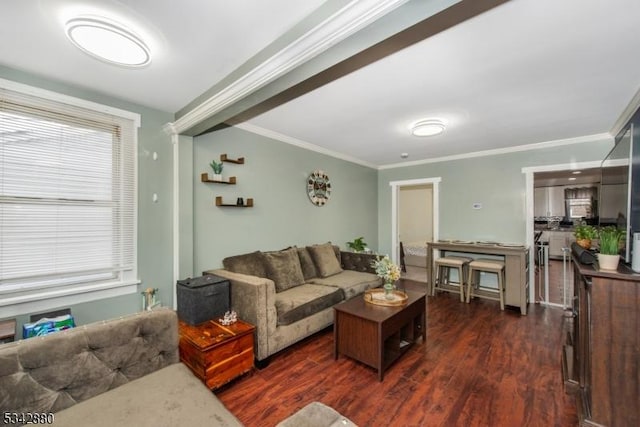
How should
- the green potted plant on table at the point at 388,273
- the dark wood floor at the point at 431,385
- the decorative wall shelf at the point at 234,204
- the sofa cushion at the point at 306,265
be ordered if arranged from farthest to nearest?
the sofa cushion at the point at 306,265
the decorative wall shelf at the point at 234,204
the green potted plant on table at the point at 388,273
the dark wood floor at the point at 431,385

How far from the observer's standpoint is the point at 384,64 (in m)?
1.98

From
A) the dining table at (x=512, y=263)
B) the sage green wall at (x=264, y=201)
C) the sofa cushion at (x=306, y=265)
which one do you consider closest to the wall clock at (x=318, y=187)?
the sage green wall at (x=264, y=201)

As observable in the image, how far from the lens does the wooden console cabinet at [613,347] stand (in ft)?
4.89

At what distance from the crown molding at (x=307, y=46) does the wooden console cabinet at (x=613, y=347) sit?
1921 mm

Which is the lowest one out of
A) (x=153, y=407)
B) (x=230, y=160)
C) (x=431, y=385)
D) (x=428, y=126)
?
(x=431, y=385)

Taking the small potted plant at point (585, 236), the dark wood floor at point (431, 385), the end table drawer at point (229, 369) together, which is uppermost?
the small potted plant at point (585, 236)

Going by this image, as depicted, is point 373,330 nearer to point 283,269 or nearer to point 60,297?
point 283,269

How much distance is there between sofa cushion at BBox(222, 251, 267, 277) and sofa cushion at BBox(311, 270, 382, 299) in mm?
777

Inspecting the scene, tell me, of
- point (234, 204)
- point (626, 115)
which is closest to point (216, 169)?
point (234, 204)

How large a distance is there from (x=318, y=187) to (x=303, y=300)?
6.97ft

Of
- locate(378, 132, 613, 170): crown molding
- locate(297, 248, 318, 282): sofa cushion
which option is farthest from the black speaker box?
locate(378, 132, 613, 170): crown molding

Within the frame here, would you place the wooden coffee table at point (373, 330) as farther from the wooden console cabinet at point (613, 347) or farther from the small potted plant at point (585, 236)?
the small potted plant at point (585, 236)

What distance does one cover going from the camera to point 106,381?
1.43 metres

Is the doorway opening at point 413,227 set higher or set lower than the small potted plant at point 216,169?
lower
